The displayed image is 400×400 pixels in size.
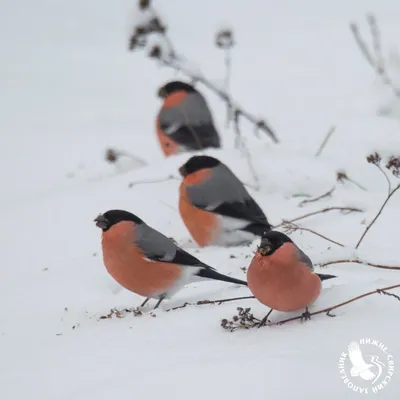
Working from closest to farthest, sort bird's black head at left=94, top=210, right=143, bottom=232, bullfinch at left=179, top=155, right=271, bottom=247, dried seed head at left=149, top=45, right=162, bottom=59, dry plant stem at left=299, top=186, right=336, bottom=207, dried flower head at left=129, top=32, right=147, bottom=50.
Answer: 1. bird's black head at left=94, top=210, right=143, bottom=232
2. bullfinch at left=179, top=155, right=271, bottom=247
3. dry plant stem at left=299, top=186, right=336, bottom=207
4. dried flower head at left=129, top=32, right=147, bottom=50
5. dried seed head at left=149, top=45, right=162, bottom=59

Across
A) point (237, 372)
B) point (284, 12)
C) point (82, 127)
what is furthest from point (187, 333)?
point (284, 12)

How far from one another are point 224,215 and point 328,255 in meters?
1.01

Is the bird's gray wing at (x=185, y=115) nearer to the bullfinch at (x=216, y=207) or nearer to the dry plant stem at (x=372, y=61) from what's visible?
the dry plant stem at (x=372, y=61)

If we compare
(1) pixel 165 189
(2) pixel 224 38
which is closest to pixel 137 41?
(2) pixel 224 38

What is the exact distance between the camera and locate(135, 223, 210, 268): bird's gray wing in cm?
436

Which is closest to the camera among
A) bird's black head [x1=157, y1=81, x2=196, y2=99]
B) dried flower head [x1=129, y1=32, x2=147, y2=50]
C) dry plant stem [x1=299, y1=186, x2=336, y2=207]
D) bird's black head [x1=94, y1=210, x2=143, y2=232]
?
bird's black head [x1=94, y1=210, x2=143, y2=232]

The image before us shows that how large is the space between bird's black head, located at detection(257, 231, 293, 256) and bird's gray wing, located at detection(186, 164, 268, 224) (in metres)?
1.71

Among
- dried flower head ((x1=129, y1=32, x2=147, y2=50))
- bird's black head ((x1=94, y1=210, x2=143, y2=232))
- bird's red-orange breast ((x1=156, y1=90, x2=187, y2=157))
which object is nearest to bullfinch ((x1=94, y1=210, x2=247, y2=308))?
bird's black head ((x1=94, y1=210, x2=143, y2=232))

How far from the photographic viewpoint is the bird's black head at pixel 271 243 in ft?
11.7

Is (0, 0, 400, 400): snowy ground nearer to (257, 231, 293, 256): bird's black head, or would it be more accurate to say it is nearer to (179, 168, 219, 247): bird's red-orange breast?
(179, 168, 219, 247): bird's red-orange breast

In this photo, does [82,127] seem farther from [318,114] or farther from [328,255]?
[328,255]

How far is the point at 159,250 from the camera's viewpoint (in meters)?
4.39

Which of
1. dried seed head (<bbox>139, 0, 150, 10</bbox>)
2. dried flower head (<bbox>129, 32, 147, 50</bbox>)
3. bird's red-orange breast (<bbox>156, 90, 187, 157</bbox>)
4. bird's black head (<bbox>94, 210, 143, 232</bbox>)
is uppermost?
dried seed head (<bbox>139, 0, 150, 10</bbox>)

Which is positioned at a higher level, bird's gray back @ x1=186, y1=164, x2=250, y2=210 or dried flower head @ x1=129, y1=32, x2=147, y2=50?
dried flower head @ x1=129, y1=32, x2=147, y2=50
